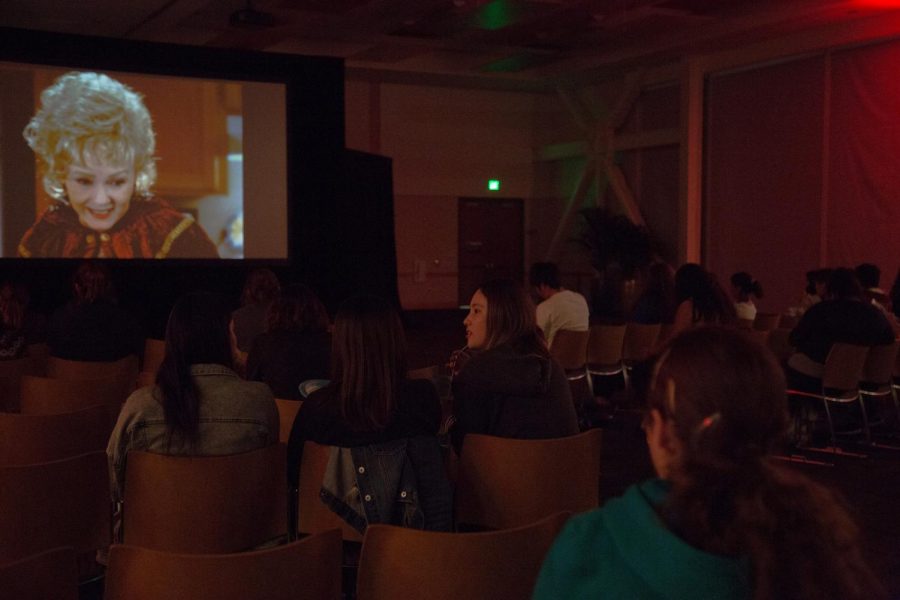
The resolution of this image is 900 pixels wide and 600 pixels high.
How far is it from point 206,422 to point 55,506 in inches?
19.5

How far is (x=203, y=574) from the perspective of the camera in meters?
1.75

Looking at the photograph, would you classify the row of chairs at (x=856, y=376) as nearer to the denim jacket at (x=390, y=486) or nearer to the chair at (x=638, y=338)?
the chair at (x=638, y=338)

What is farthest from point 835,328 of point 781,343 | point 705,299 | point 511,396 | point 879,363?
point 511,396

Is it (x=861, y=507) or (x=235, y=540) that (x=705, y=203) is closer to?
(x=861, y=507)

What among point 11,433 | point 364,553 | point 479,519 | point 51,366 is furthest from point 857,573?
point 51,366

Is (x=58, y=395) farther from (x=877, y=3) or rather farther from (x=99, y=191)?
(x=877, y=3)

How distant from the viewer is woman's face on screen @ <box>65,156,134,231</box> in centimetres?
972

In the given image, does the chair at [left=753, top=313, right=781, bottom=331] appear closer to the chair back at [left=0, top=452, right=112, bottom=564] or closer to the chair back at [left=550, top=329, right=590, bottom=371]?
the chair back at [left=550, top=329, right=590, bottom=371]

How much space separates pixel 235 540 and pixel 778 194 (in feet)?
36.6

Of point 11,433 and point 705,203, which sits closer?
point 11,433

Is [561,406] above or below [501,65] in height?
below

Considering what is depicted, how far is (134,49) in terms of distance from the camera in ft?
33.1

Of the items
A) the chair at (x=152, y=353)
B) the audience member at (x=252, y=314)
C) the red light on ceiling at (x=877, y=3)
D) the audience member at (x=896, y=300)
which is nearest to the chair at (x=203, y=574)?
the audience member at (x=252, y=314)

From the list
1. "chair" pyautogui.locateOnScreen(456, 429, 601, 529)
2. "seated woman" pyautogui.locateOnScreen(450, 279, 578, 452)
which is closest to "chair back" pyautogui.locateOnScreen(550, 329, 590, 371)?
"seated woman" pyautogui.locateOnScreen(450, 279, 578, 452)
